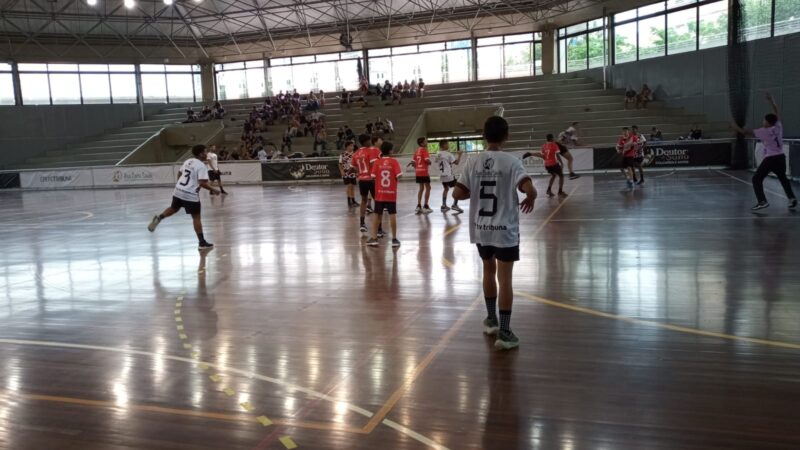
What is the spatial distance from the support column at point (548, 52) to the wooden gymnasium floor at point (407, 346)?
30604 mm

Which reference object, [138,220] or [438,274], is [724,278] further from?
[138,220]

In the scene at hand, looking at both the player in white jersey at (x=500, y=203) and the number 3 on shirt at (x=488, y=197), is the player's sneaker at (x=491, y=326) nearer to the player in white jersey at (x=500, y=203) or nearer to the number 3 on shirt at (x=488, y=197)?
the player in white jersey at (x=500, y=203)

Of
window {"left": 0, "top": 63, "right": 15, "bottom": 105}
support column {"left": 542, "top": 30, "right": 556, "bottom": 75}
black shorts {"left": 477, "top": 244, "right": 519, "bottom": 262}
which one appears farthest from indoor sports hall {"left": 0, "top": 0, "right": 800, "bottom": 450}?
window {"left": 0, "top": 63, "right": 15, "bottom": 105}

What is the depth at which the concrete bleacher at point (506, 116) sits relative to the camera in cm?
3158

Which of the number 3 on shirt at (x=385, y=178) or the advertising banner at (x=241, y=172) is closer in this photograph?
the number 3 on shirt at (x=385, y=178)

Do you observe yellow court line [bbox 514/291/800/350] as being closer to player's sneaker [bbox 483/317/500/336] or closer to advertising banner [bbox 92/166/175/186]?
player's sneaker [bbox 483/317/500/336]

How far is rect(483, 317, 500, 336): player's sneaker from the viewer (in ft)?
18.2

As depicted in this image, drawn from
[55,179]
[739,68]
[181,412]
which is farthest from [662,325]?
[55,179]

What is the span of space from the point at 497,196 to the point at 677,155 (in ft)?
77.6

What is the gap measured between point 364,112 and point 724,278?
32.6 meters

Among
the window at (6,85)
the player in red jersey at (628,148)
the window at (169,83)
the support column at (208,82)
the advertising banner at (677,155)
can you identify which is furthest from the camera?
the support column at (208,82)

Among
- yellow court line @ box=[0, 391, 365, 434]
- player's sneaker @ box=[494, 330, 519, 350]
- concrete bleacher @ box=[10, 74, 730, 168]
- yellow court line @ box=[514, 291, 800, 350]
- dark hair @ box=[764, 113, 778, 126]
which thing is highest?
concrete bleacher @ box=[10, 74, 730, 168]

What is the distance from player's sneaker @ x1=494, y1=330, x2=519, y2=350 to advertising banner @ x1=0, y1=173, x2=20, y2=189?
35.9 metres

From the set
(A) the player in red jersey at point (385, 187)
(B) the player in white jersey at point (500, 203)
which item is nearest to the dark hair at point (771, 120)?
(A) the player in red jersey at point (385, 187)
